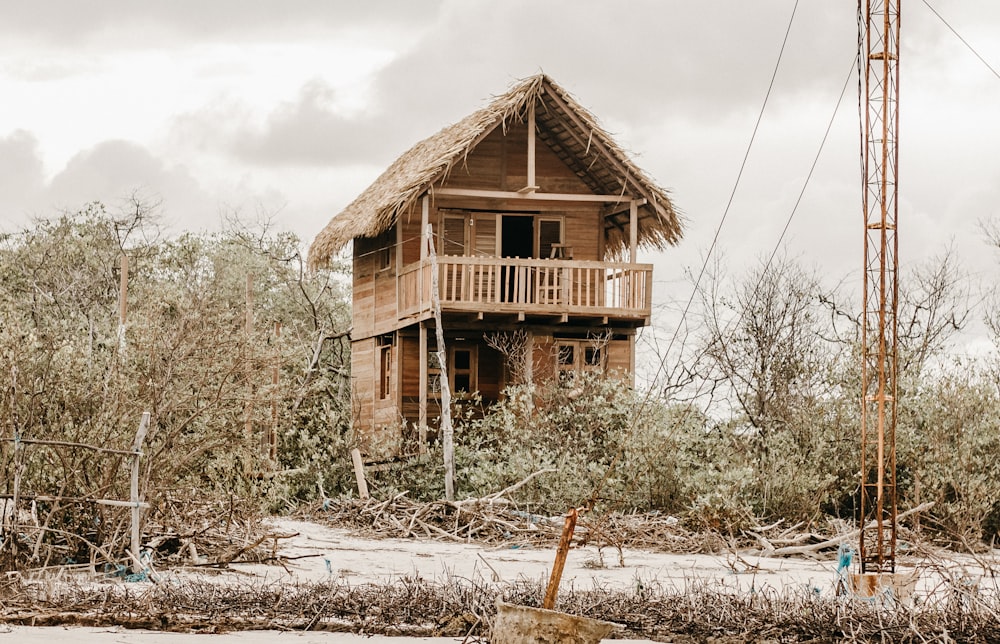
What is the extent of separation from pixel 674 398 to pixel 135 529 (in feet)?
37.4

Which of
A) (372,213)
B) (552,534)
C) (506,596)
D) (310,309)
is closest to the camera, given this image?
(506,596)

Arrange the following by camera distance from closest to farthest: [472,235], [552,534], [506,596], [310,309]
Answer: [506,596] < [552,534] < [472,235] < [310,309]

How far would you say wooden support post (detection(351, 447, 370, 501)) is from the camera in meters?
21.6

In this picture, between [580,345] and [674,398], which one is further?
[580,345]

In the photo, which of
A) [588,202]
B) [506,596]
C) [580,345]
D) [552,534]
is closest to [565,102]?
[588,202]

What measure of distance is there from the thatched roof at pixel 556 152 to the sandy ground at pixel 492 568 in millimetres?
7410

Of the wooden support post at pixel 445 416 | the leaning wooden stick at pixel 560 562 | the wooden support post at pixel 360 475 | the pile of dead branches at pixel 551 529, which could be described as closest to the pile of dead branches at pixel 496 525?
the pile of dead branches at pixel 551 529

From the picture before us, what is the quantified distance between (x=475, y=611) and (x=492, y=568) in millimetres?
1871

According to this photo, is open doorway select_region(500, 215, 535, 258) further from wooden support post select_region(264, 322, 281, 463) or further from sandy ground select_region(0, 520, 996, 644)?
sandy ground select_region(0, 520, 996, 644)

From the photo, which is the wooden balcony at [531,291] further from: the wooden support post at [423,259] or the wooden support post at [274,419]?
the wooden support post at [274,419]

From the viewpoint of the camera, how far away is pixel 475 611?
10.4 m

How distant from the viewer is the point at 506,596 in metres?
10.8

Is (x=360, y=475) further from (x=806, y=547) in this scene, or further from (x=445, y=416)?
(x=806, y=547)

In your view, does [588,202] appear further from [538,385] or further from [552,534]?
[552,534]
